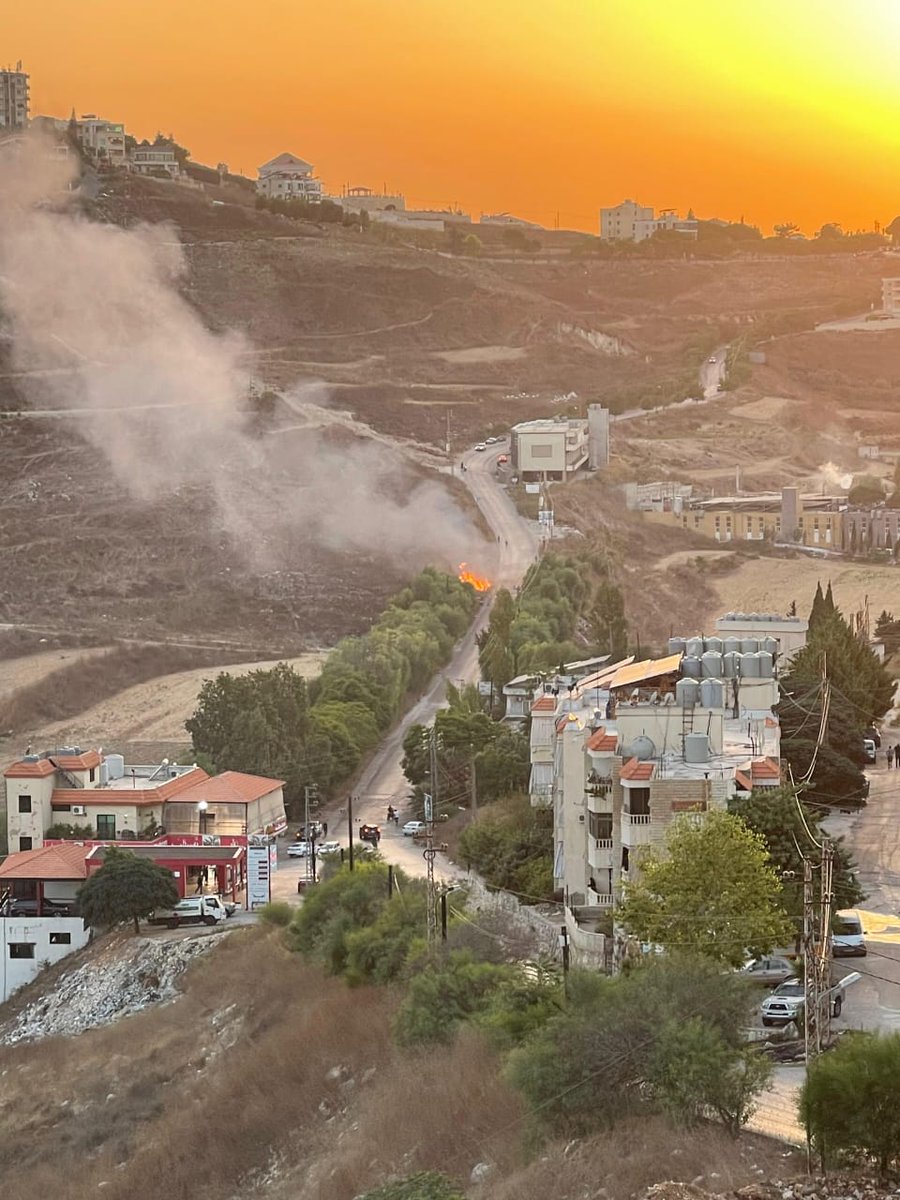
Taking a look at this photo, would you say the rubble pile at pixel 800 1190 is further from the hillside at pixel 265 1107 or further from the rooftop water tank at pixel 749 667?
the rooftop water tank at pixel 749 667

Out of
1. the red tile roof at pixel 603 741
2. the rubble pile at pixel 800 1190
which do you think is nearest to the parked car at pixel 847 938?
the red tile roof at pixel 603 741

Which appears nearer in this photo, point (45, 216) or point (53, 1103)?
point (53, 1103)

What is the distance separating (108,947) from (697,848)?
31.9ft

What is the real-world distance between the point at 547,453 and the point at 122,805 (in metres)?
46.9

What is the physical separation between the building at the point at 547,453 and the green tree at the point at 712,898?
184 ft

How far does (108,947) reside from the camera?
90.7 feet

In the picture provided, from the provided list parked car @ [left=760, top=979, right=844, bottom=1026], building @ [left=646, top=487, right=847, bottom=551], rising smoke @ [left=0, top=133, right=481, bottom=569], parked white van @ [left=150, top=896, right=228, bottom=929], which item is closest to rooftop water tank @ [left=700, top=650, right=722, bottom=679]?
parked white van @ [left=150, top=896, right=228, bottom=929]

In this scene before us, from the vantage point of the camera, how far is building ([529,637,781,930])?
70.8ft

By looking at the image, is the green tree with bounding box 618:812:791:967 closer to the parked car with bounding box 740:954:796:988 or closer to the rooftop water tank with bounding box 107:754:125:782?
the parked car with bounding box 740:954:796:988

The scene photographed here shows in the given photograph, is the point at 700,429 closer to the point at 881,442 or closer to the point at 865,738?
the point at 881,442

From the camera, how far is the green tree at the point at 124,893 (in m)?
27.8

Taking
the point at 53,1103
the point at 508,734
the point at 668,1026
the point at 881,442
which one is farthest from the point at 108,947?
the point at 881,442

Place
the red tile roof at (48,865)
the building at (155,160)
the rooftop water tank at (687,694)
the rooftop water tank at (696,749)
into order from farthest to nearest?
the building at (155,160) < the red tile roof at (48,865) < the rooftop water tank at (687,694) < the rooftop water tank at (696,749)

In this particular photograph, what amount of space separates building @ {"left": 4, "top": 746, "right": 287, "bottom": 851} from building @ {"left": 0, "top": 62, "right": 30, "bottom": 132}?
97.6 meters
